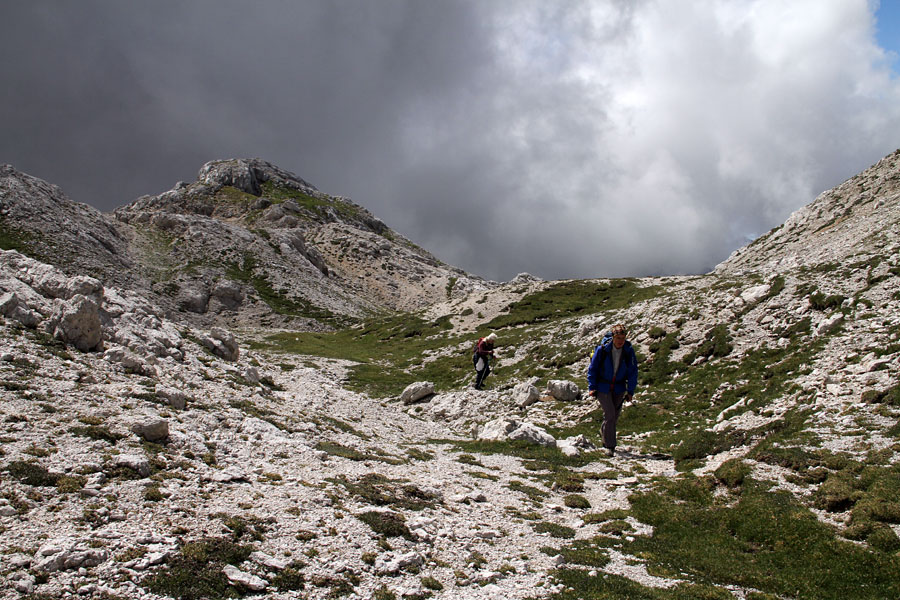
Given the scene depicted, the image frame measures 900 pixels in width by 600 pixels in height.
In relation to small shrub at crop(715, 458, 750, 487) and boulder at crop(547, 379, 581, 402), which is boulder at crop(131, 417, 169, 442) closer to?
small shrub at crop(715, 458, 750, 487)

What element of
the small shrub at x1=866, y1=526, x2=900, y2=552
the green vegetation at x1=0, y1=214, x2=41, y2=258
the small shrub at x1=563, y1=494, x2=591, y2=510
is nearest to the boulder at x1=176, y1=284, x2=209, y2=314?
the green vegetation at x1=0, y1=214, x2=41, y2=258

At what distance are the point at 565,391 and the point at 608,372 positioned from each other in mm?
9538

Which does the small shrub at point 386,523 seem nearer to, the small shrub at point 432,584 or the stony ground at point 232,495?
the stony ground at point 232,495

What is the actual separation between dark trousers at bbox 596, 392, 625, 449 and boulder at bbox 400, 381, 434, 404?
56.5 feet

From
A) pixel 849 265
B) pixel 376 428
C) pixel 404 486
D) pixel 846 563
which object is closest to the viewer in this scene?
pixel 846 563

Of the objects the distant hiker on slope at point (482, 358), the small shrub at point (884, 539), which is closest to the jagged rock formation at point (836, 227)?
the distant hiker on slope at point (482, 358)

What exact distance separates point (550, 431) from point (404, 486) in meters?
13.2

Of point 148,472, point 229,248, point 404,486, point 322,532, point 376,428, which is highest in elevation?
point 229,248

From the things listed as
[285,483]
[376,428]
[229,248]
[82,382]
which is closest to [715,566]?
[285,483]

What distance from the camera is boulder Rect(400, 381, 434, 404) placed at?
35.2m

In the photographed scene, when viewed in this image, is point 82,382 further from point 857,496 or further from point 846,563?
point 857,496

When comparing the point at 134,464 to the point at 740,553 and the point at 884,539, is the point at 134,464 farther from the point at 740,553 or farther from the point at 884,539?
the point at 884,539

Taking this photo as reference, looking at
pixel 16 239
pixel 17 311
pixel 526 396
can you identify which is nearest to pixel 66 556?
pixel 17 311

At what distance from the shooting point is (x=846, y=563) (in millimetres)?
9922
